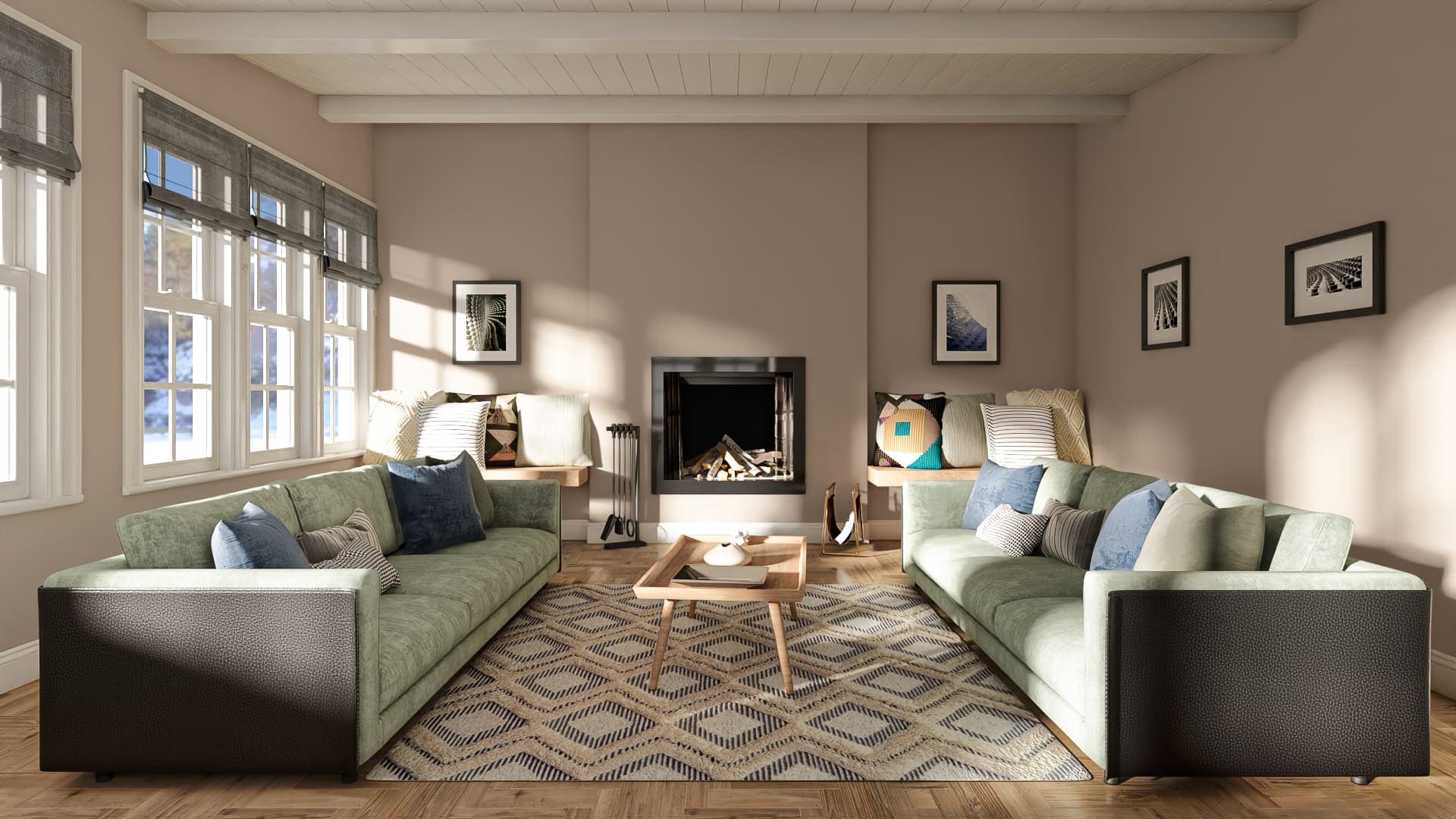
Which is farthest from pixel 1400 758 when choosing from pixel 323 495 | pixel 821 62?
pixel 821 62

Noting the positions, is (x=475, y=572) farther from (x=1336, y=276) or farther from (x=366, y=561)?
(x=1336, y=276)

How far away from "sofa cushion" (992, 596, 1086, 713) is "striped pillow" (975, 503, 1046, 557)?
2.36ft

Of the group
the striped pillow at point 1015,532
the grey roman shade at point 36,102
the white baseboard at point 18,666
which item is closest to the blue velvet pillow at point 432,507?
the white baseboard at point 18,666

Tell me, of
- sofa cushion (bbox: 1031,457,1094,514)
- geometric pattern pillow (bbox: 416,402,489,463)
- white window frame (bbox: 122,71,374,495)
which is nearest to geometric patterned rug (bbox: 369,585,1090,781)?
sofa cushion (bbox: 1031,457,1094,514)

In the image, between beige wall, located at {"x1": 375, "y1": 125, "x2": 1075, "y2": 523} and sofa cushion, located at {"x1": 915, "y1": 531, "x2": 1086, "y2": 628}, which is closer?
sofa cushion, located at {"x1": 915, "y1": 531, "x2": 1086, "y2": 628}

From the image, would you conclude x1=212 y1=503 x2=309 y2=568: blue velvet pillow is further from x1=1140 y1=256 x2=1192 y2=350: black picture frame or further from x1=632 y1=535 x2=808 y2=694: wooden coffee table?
x1=1140 y1=256 x2=1192 y2=350: black picture frame

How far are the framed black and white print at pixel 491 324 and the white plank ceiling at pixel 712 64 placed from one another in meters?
1.26

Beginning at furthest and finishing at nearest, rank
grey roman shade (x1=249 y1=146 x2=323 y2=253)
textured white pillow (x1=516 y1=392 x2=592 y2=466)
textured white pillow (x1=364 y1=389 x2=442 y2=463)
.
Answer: textured white pillow (x1=516 y1=392 x2=592 y2=466) < textured white pillow (x1=364 y1=389 x2=442 y2=463) < grey roman shade (x1=249 y1=146 x2=323 y2=253)

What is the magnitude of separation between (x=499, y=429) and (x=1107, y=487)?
4019 mm

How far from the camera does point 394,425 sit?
5.73 metres

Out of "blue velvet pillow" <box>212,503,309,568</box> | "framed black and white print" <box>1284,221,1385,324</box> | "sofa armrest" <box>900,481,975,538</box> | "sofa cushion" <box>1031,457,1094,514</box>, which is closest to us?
"blue velvet pillow" <box>212,503,309,568</box>

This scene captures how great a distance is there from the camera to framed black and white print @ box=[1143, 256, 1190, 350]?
463 centimetres

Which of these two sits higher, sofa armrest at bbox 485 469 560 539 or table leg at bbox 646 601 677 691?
sofa armrest at bbox 485 469 560 539

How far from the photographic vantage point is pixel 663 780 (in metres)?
2.33
